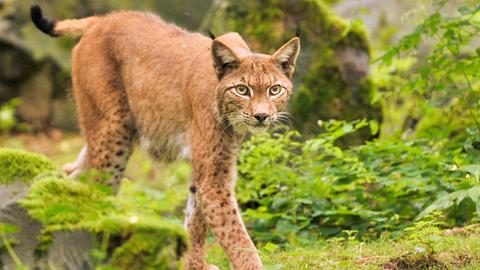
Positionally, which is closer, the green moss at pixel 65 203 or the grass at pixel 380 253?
the green moss at pixel 65 203

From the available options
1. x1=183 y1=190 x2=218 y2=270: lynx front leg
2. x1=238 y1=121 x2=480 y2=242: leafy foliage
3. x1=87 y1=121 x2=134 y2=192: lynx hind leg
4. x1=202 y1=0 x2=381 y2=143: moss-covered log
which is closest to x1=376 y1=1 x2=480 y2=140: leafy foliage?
x1=238 y1=121 x2=480 y2=242: leafy foliage

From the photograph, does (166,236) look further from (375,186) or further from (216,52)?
(375,186)

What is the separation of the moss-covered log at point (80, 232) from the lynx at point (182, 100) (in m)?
1.83

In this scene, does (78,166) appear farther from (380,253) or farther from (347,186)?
(380,253)

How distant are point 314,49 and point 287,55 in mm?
3520

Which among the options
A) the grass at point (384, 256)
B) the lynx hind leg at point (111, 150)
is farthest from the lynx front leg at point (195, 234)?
the lynx hind leg at point (111, 150)

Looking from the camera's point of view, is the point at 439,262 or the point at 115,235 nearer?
the point at 115,235

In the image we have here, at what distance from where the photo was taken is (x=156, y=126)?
7254 millimetres

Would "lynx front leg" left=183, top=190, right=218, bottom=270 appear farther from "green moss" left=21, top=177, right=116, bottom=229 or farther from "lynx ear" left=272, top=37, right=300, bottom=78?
"green moss" left=21, top=177, right=116, bottom=229

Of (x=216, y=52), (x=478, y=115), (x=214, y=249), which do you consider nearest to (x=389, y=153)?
(x=478, y=115)

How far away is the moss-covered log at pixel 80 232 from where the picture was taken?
4.02m

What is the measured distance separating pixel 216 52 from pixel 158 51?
115cm

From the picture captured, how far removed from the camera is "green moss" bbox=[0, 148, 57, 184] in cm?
470

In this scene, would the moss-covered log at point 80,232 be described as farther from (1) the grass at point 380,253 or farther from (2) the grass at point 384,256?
(2) the grass at point 384,256
